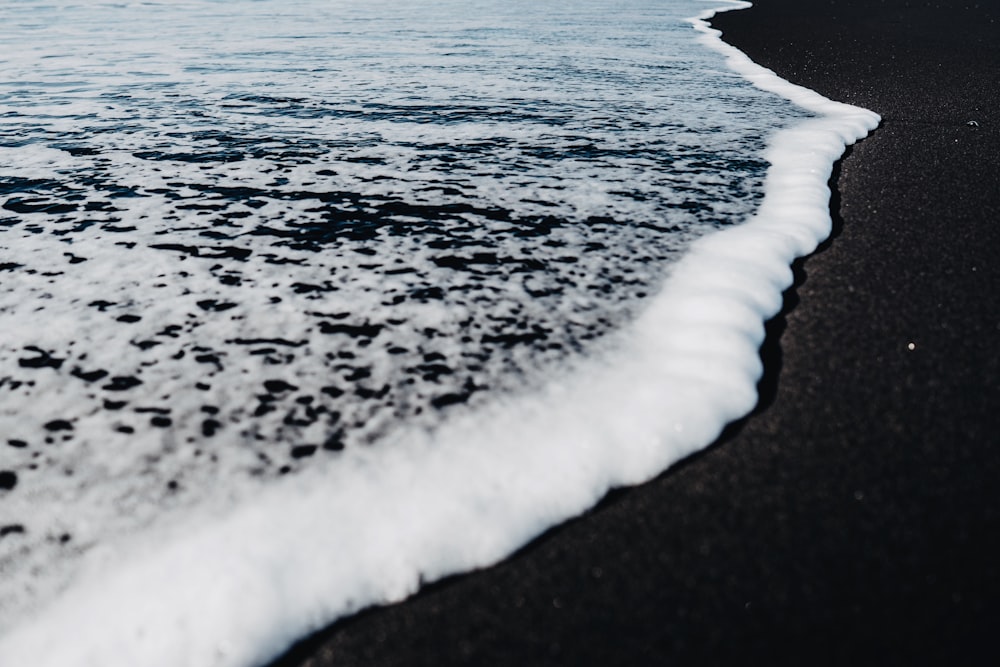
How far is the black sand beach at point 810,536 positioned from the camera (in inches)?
39.8

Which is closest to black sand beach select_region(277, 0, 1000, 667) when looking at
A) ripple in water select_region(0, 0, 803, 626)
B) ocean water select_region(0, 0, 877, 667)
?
ocean water select_region(0, 0, 877, 667)

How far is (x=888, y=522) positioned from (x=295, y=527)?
962 mm

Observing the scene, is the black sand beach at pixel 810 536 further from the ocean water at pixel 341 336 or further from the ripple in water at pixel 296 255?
the ripple in water at pixel 296 255

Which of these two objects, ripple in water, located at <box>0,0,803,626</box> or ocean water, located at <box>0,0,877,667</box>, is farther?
ripple in water, located at <box>0,0,803,626</box>

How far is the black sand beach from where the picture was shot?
1.01 meters

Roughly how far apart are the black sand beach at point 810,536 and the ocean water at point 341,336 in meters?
0.08

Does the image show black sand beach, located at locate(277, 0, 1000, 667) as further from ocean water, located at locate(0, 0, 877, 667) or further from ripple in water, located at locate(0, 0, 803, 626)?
ripple in water, located at locate(0, 0, 803, 626)

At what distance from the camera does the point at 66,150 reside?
3.49 meters

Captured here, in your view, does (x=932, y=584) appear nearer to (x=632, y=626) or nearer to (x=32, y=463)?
(x=632, y=626)

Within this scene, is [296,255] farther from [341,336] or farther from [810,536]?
[810,536]

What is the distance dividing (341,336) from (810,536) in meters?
1.14

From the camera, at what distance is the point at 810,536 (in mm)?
1158

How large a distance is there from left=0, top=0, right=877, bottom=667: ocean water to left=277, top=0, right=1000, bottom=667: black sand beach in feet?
0.27

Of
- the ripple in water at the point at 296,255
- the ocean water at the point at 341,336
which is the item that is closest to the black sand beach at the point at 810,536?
the ocean water at the point at 341,336
